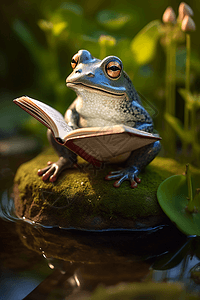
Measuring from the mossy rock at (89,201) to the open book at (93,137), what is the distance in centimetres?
13

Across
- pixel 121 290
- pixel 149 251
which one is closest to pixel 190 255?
pixel 149 251

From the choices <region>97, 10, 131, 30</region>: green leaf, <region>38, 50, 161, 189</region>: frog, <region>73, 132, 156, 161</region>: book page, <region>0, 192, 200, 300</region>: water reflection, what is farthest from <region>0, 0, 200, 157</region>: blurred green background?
<region>0, 192, 200, 300</region>: water reflection

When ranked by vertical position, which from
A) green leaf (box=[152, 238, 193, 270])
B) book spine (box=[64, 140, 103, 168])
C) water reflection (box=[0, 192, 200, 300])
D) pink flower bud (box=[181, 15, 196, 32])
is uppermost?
pink flower bud (box=[181, 15, 196, 32])

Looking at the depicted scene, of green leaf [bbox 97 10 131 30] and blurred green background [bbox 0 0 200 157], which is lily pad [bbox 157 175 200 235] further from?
green leaf [bbox 97 10 131 30]

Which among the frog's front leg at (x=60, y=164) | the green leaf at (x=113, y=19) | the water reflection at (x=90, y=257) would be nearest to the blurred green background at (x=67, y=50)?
the green leaf at (x=113, y=19)

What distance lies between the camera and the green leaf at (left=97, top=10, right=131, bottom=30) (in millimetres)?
2018

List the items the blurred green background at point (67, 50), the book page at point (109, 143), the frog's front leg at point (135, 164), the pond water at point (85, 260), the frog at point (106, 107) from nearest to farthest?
the pond water at point (85, 260), the book page at point (109, 143), the frog at point (106, 107), the frog's front leg at point (135, 164), the blurred green background at point (67, 50)

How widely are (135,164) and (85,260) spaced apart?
0.44m

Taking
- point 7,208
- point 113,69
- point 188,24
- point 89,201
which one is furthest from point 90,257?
point 188,24

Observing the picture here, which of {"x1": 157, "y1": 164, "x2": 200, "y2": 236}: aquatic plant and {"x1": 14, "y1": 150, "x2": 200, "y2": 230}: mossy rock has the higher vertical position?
{"x1": 14, "y1": 150, "x2": 200, "y2": 230}: mossy rock

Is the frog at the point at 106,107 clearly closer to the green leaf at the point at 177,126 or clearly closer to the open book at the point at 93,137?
the open book at the point at 93,137

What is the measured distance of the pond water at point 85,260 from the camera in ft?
2.26

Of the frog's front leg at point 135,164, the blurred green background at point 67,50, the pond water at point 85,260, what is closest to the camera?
the pond water at point 85,260

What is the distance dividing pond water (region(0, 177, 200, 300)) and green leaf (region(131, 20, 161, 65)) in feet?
4.29
